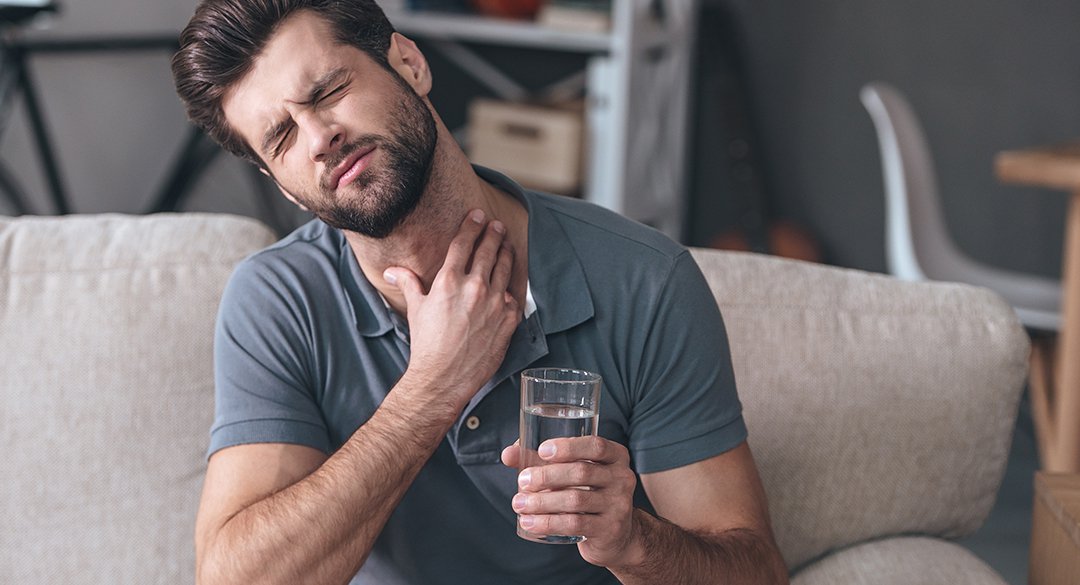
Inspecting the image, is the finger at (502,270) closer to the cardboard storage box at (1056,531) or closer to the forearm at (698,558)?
the forearm at (698,558)

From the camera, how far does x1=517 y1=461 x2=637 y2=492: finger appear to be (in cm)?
103

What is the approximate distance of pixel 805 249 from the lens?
4043 millimetres

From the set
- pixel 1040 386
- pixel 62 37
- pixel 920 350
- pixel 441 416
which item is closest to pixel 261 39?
pixel 441 416

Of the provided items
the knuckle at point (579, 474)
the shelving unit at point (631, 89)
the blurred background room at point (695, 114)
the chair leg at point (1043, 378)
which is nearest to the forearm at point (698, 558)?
the knuckle at point (579, 474)

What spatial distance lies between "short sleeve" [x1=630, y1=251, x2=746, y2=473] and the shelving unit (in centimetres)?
243

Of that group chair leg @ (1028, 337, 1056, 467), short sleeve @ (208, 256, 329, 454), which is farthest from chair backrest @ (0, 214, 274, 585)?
chair leg @ (1028, 337, 1056, 467)

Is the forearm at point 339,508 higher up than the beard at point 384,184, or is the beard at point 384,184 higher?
the beard at point 384,184

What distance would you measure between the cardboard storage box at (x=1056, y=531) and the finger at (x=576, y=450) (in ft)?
1.85

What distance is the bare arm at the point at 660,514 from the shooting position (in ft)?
3.40

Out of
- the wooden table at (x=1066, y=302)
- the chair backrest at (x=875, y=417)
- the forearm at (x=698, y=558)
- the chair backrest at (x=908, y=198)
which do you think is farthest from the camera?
the chair backrest at (x=908, y=198)

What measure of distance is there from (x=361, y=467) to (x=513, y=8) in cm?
301

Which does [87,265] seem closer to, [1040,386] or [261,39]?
[261,39]

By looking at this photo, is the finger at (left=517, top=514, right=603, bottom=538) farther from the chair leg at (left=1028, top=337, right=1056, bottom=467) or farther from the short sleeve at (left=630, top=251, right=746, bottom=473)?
the chair leg at (left=1028, top=337, right=1056, bottom=467)

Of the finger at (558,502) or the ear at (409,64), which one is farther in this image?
the ear at (409,64)
